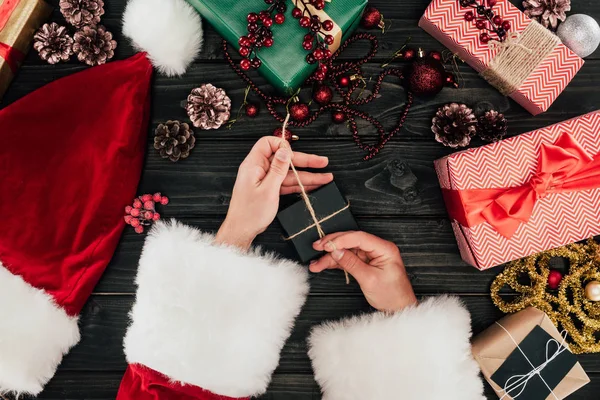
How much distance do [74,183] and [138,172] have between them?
0.21 m

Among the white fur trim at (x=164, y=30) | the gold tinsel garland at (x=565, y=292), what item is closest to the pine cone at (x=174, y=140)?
the white fur trim at (x=164, y=30)

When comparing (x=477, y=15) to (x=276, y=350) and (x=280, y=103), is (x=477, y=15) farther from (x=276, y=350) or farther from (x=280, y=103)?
(x=276, y=350)

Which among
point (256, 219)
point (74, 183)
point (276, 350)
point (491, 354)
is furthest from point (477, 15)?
point (74, 183)

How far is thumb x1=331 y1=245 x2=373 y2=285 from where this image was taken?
112cm

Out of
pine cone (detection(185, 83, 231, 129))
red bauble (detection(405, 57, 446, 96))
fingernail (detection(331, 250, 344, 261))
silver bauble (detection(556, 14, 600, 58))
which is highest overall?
silver bauble (detection(556, 14, 600, 58))

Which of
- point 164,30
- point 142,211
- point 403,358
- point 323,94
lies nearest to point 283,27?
point 323,94

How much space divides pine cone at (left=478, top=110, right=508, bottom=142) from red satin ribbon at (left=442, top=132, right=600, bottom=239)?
0.14 meters

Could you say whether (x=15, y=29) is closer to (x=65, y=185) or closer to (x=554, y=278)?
(x=65, y=185)

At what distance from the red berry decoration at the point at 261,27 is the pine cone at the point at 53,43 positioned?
545 millimetres

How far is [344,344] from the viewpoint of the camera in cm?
110

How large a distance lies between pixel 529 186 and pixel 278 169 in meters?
0.63

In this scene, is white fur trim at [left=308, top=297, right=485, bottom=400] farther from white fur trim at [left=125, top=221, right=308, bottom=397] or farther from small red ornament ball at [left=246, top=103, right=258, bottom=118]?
small red ornament ball at [left=246, top=103, right=258, bottom=118]

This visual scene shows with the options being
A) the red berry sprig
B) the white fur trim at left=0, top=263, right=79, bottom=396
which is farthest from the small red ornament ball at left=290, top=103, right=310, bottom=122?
the white fur trim at left=0, top=263, right=79, bottom=396

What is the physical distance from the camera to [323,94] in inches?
47.0
